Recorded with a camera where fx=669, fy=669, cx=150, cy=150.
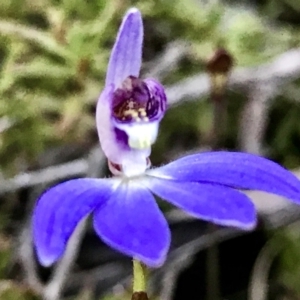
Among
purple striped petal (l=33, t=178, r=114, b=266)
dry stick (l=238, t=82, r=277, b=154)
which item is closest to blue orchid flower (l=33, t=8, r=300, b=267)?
purple striped petal (l=33, t=178, r=114, b=266)

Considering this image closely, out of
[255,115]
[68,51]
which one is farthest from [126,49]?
[255,115]

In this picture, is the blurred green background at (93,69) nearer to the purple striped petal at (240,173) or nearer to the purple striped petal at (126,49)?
the purple striped petal at (126,49)

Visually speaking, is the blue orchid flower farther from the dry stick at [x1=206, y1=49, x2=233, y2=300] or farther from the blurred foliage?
the blurred foliage

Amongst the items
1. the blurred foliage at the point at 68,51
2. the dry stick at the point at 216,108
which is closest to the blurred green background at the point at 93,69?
the blurred foliage at the point at 68,51

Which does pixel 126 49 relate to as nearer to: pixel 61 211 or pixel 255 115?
pixel 61 211

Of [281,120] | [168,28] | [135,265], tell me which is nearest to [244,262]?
[281,120]

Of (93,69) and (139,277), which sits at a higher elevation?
(139,277)
